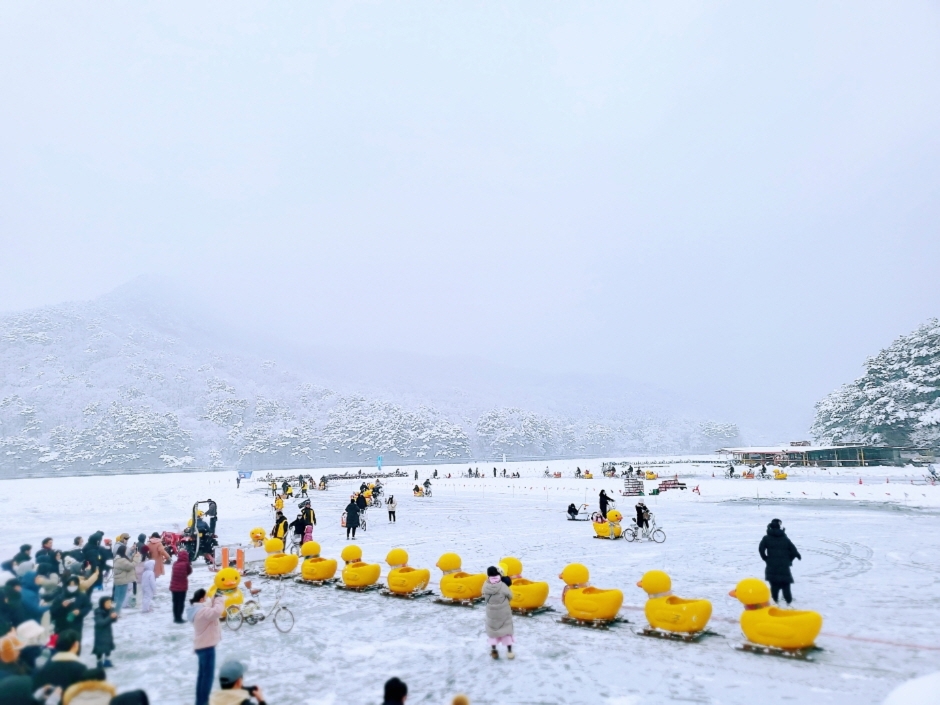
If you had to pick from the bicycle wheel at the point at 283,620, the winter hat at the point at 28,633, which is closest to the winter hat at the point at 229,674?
the winter hat at the point at 28,633

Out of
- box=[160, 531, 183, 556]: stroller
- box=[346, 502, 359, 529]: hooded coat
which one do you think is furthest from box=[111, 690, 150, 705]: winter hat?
box=[346, 502, 359, 529]: hooded coat

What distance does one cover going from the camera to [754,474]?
50.5m

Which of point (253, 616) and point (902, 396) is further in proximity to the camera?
point (902, 396)

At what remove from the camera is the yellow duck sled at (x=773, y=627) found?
8.68 metres

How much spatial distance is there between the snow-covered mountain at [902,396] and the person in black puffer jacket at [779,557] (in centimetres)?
5402

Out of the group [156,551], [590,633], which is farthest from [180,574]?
[590,633]

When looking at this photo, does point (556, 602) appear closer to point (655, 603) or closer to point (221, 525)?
point (655, 603)

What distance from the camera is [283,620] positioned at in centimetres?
1058

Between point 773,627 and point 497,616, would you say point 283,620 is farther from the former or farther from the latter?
point 773,627

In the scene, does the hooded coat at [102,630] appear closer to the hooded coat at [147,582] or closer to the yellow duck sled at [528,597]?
the hooded coat at [147,582]

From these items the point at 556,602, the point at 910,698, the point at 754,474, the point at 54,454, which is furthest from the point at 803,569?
the point at 54,454

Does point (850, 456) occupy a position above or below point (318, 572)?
above

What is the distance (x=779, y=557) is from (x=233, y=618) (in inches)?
407

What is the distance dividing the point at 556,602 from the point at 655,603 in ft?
9.46
